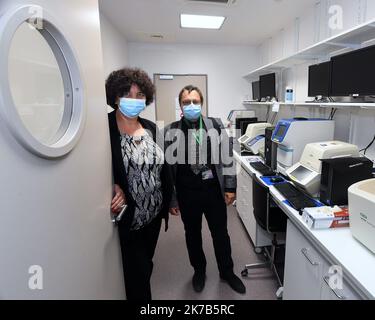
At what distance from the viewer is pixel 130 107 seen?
4.05 ft

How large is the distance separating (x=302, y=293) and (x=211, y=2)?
2629 mm

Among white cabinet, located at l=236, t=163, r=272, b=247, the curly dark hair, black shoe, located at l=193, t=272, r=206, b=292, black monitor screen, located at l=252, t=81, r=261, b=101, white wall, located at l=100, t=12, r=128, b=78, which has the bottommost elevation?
black shoe, located at l=193, t=272, r=206, b=292

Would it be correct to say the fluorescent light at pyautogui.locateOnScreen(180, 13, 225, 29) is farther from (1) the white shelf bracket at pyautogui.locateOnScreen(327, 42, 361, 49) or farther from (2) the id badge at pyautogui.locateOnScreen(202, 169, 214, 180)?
(2) the id badge at pyautogui.locateOnScreen(202, 169, 214, 180)

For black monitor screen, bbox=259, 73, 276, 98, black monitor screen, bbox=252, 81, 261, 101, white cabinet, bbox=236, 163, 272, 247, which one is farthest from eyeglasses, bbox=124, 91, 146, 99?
black monitor screen, bbox=252, 81, 261, 101

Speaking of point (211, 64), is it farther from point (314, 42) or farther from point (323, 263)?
point (323, 263)

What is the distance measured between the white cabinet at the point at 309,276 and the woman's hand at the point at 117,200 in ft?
3.42

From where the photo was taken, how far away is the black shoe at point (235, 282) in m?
1.80

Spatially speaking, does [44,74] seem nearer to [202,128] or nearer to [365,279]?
[202,128]

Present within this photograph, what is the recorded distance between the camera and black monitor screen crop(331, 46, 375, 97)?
5.03 ft

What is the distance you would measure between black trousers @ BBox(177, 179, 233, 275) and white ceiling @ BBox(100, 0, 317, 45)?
1.98 meters

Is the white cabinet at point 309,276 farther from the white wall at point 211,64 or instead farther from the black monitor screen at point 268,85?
the white wall at point 211,64

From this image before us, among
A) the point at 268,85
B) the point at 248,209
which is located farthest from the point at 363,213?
the point at 268,85

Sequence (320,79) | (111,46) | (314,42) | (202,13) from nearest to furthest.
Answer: (320,79)
(314,42)
(202,13)
(111,46)

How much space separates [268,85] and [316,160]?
2.14 meters
